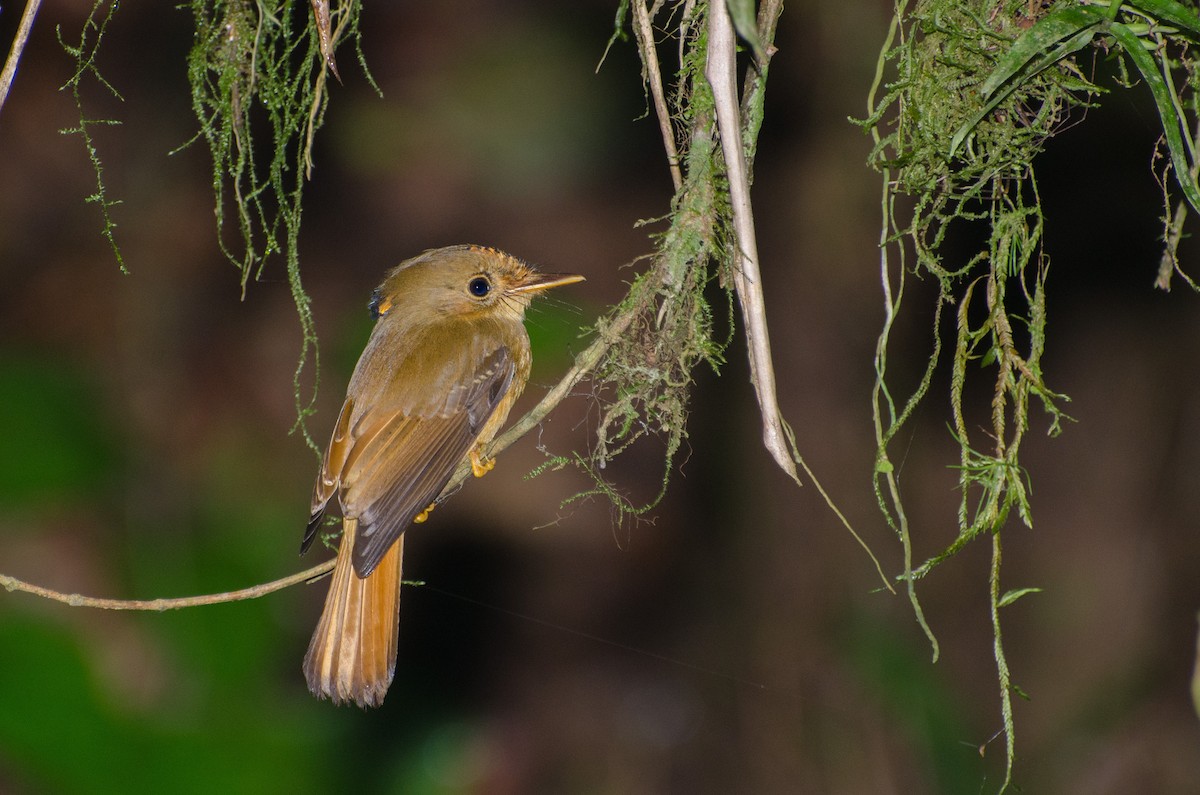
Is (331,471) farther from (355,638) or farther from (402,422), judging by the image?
(355,638)

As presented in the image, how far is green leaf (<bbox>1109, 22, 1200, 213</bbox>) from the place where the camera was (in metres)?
1.98

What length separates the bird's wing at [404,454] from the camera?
310 cm

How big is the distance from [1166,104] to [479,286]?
2278 mm

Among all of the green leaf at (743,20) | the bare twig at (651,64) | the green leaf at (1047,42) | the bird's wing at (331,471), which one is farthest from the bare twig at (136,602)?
the green leaf at (1047,42)

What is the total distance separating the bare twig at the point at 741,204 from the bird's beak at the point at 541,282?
1400 mm

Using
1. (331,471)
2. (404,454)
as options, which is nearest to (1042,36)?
(404,454)

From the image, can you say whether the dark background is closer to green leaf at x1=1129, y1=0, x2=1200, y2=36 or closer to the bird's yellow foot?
the bird's yellow foot

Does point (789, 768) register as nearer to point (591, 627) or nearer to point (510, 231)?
point (591, 627)

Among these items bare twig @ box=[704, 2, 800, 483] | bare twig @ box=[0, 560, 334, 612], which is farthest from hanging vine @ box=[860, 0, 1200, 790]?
bare twig @ box=[0, 560, 334, 612]

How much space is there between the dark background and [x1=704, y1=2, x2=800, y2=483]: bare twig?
157cm

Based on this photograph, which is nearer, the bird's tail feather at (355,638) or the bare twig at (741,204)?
the bare twig at (741,204)

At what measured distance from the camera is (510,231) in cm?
754

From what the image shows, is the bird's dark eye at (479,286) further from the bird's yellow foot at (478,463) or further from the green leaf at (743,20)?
the green leaf at (743,20)

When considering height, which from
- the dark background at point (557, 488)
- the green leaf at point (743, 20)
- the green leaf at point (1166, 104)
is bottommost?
the dark background at point (557, 488)
